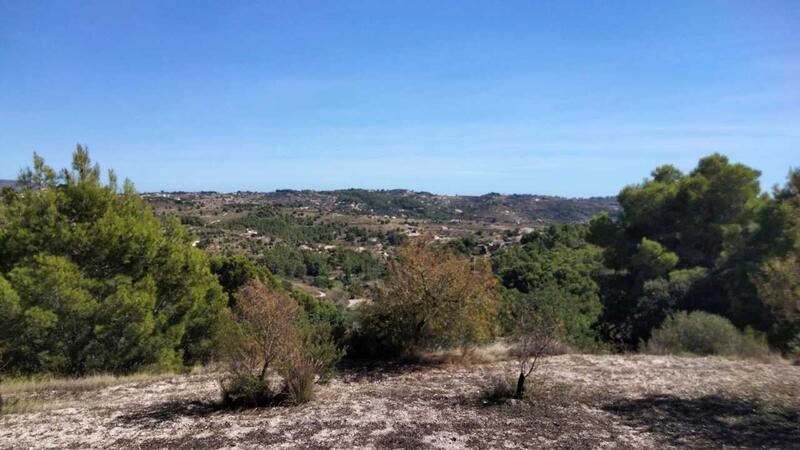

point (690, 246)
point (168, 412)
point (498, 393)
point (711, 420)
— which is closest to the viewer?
point (711, 420)

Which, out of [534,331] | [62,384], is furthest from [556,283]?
[62,384]

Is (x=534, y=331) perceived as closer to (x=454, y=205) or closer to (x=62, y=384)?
(x=62, y=384)

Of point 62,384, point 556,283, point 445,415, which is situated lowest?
point 556,283

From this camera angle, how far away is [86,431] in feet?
Answer: 20.9

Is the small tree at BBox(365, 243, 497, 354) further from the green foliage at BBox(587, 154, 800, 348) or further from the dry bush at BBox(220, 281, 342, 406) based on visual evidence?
the green foliage at BBox(587, 154, 800, 348)

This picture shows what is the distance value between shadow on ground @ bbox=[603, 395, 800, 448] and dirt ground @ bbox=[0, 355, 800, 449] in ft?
0.05

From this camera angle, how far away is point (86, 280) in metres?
12.1

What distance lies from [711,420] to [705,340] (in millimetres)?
5884

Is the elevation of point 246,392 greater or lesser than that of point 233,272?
greater

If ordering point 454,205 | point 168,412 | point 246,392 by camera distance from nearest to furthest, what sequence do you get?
1. point 168,412
2. point 246,392
3. point 454,205

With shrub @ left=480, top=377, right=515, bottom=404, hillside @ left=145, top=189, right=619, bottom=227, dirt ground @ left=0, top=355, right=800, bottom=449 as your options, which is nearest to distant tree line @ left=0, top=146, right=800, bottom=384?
dirt ground @ left=0, top=355, right=800, bottom=449

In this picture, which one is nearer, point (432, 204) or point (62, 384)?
point (62, 384)

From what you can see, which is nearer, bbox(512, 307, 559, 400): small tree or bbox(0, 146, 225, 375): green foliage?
bbox(512, 307, 559, 400): small tree

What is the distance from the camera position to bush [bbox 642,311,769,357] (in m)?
11.4
